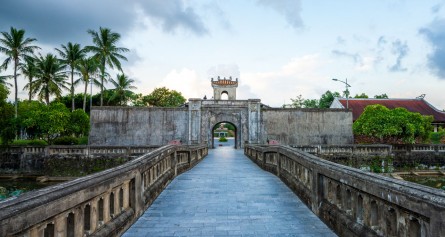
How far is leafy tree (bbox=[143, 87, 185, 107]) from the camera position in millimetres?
59312

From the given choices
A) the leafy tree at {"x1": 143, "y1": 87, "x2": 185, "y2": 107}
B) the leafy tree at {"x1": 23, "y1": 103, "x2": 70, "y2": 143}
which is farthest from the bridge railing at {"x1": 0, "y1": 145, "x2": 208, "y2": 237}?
the leafy tree at {"x1": 143, "y1": 87, "x2": 185, "y2": 107}

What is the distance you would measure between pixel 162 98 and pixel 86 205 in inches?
2233

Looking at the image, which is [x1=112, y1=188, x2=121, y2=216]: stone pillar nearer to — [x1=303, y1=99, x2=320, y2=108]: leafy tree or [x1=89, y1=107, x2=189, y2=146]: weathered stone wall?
[x1=89, y1=107, x2=189, y2=146]: weathered stone wall

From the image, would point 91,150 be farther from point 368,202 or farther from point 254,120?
point 368,202

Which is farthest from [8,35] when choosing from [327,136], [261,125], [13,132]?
[327,136]

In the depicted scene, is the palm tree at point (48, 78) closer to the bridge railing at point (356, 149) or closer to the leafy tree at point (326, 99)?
the bridge railing at point (356, 149)

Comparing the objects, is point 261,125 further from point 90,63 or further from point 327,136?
point 90,63

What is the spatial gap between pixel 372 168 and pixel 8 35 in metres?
35.4

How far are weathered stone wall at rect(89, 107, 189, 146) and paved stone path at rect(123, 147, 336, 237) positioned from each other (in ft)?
77.9

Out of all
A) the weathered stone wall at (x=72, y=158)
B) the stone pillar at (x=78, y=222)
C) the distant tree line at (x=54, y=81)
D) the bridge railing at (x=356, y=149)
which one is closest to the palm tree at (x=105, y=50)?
the distant tree line at (x=54, y=81)

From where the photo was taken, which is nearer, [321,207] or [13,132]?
[321,207]

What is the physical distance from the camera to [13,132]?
→ 24.5 m

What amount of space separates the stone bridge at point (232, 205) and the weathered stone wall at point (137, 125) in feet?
76.7

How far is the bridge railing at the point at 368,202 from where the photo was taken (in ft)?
8.92
